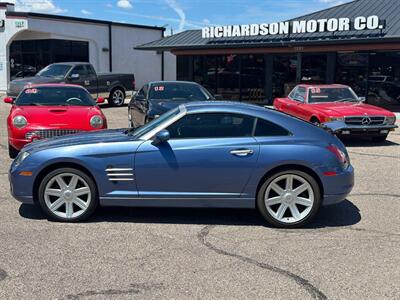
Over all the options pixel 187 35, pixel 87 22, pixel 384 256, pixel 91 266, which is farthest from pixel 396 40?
pixel 87 22

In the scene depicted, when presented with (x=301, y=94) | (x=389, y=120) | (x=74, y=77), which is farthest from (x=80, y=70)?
(x=389, y=120)

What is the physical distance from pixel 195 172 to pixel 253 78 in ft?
61.0

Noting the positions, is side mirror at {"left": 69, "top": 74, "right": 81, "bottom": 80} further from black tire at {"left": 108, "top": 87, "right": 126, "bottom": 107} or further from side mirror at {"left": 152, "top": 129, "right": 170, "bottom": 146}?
side mirror at {"left": 152, "top": 129, "right": 170, "bottom": 146}

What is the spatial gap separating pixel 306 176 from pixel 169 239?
1704 millimetres

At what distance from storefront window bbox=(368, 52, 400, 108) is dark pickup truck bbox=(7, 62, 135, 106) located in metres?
10.8

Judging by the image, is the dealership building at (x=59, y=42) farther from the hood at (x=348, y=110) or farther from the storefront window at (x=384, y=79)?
the hood at (x=348, y=110)

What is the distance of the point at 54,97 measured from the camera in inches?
388

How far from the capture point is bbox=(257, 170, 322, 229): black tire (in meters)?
5.48

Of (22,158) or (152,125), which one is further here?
(152,125)

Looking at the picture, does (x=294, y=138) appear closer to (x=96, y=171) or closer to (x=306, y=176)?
(x=306, y=176)

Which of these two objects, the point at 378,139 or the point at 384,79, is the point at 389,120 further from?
the point at 384,79

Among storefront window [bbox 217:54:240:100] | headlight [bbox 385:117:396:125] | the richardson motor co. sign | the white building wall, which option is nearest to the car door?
headlight [bbox 385:117:396:125]

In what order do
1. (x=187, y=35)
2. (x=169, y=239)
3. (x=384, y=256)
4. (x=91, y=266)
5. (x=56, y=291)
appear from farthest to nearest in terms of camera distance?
1. (x=187, y=35)
2. (x=169, y=239)
3. (x=384, y=256)
4. (x=91, y=266)
5. (x=56, y=291)

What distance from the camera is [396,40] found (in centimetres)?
1722
